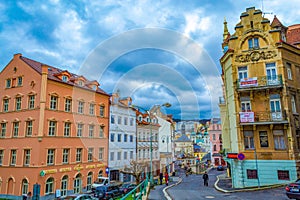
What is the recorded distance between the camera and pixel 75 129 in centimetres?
3150

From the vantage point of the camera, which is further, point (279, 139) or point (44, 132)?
point (44, 132)

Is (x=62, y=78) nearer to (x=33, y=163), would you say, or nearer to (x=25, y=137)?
(x=25, y=137)

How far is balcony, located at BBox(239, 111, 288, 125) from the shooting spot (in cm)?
2039

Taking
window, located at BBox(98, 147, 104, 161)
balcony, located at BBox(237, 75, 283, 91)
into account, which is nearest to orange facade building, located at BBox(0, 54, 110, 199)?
window, located at BBox(98, 147, 104, 161)

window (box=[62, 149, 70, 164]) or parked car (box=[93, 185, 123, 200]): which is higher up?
window (box=[62, 149, 70, 164])

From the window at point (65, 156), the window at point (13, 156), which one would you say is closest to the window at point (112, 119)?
the window at point (65, 156)

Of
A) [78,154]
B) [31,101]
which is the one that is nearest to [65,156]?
[78,154]

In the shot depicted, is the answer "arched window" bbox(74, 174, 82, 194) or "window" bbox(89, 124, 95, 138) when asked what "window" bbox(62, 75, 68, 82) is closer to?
"window" bbox(89, 124, 95, 138)

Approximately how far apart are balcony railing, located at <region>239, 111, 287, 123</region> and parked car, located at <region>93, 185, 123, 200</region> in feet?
52.6

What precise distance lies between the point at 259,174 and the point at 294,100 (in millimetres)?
8144

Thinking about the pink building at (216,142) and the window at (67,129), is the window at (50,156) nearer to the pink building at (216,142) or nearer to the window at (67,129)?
the window at (67,129)

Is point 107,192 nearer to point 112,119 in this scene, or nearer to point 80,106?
point 80,106

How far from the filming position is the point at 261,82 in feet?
70.2

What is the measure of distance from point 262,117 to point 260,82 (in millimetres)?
3347
